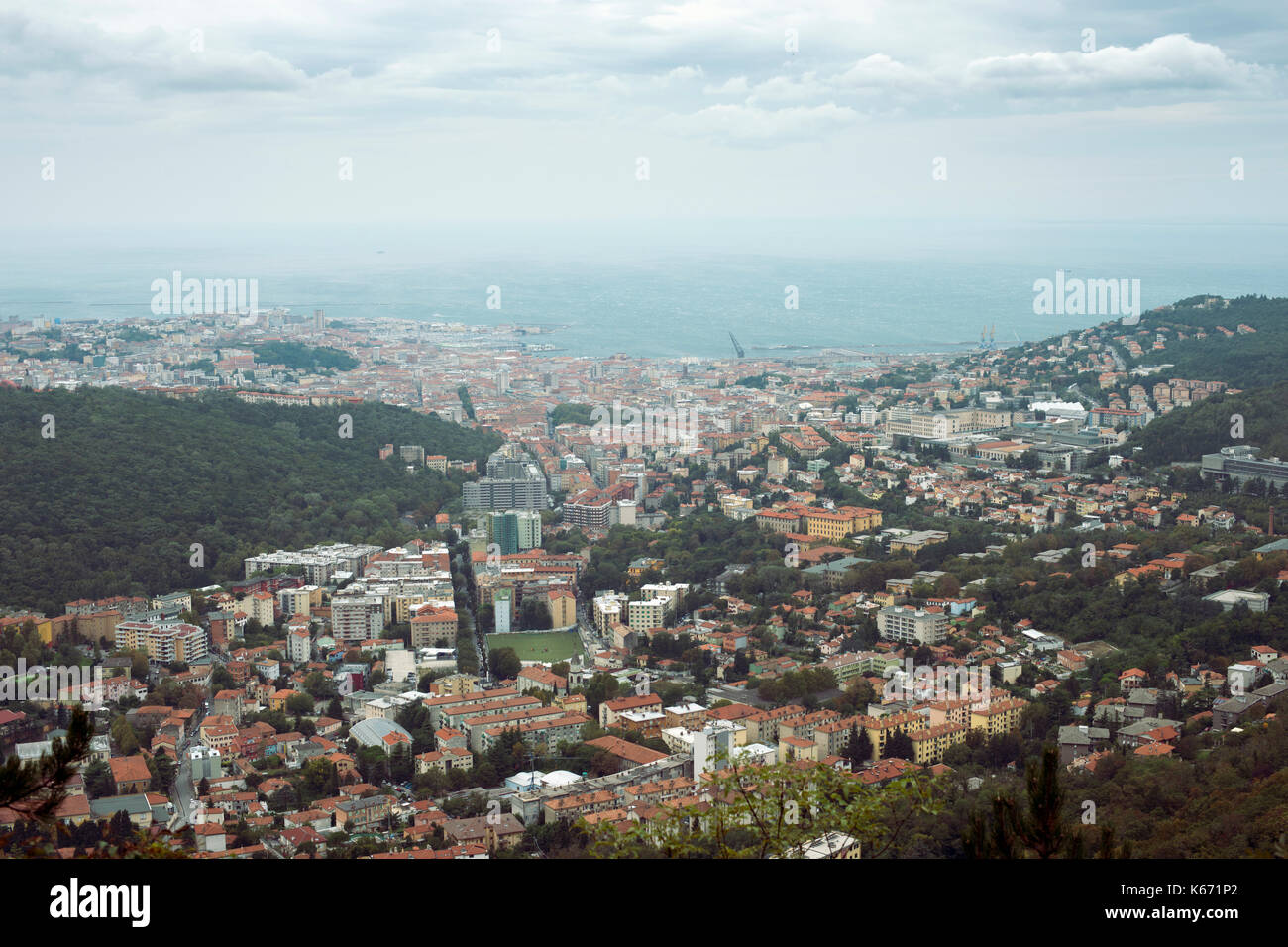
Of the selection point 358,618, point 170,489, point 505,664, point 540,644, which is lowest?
point 540,644

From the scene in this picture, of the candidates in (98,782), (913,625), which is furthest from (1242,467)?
(98,782)

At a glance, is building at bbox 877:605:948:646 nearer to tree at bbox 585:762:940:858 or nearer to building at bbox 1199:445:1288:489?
building at bbox 1199:445:1288:489

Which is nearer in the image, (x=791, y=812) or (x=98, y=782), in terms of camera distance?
(x=791, y=812)

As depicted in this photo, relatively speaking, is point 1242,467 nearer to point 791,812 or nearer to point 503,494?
point 503,494

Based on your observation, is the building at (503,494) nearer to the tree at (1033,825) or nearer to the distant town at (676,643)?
the distant town at (676,643)

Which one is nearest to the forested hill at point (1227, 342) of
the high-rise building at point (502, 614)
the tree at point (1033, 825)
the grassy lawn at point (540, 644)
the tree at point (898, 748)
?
the grassy lawn at point (540, 644)

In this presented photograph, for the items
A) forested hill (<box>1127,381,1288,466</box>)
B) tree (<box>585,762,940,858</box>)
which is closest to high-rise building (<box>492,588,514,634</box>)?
forested hill (<box>1127,381,1288,466</box>)

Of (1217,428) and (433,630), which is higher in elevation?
(1217,428)
